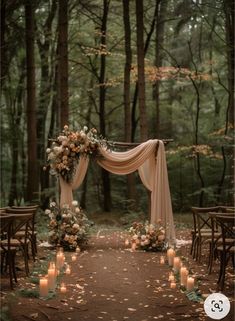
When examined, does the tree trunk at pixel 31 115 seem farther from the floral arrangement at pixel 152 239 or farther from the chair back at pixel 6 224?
the chair back at pixel 6 224

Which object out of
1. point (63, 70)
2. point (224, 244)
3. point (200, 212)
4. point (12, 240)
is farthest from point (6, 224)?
point (63, 70)

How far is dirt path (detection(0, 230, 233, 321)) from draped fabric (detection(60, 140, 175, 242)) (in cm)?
152

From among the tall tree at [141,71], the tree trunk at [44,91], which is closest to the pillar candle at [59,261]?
the tall tree at [141,71]

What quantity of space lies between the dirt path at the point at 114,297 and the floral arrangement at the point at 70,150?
225 cm

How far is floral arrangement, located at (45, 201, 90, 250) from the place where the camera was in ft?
31.9

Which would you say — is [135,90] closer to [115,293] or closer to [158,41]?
[158,41]

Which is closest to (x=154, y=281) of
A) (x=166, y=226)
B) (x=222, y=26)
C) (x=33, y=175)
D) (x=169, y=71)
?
(x=166, y=226)

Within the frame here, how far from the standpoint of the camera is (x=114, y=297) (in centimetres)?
581

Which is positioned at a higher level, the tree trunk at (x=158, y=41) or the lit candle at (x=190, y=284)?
the tree trunk at (x=158, y=41)

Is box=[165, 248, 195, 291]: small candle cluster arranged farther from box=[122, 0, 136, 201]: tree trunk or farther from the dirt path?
box=[122, 0, 136, 201]: tree trunk

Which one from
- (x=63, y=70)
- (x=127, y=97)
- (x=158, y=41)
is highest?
(x=158, y=41)

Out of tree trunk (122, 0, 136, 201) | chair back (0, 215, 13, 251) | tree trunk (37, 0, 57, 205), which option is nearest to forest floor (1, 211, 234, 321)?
chair back (0, 215, 13, 251)

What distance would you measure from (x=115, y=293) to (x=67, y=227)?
3.98 m

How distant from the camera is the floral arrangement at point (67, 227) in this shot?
383 inches
